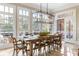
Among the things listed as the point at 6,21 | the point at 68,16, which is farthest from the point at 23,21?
the point at 68,16

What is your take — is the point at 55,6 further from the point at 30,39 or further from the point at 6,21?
the point at 6,21

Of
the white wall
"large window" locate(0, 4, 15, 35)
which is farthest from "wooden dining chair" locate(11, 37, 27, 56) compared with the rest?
the white wall

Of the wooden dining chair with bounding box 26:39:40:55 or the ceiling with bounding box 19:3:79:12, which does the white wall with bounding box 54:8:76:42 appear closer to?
the ceiling with bounding box 19:3:79:12

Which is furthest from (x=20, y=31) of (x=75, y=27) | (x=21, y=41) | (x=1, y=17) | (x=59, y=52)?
(x=75, y=27)

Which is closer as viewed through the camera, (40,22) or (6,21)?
(6,21)

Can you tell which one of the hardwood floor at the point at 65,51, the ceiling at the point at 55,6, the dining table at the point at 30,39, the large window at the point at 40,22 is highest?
the ceiling at the point at 55,6

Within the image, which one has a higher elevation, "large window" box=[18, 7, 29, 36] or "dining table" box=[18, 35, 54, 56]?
"large window" box=[18, 7, 29, 36]

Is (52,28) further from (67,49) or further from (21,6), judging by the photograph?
(21,6)

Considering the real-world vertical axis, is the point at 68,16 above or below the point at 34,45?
above

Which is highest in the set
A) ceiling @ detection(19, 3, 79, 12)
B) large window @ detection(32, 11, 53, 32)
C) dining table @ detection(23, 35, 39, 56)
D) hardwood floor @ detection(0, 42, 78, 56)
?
ceiling @ detection(19, 3, 79, 12)

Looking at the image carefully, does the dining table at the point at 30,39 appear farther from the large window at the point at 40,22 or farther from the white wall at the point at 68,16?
the white wall at the point at 68,16

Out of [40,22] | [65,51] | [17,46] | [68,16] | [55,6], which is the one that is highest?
[55,6]

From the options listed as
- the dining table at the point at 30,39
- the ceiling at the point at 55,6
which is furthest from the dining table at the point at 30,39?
the ceiling at the point at 55,6

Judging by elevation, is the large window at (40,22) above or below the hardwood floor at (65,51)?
above
